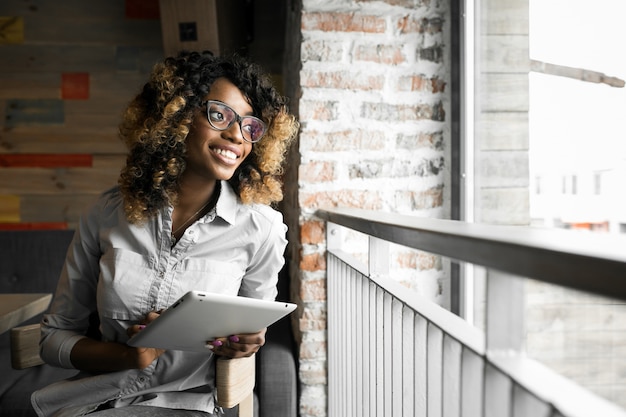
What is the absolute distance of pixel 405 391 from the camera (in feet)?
2.78

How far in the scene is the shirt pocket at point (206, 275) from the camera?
1267 mm

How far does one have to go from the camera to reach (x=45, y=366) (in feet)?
6.37

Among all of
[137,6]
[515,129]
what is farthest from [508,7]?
[137,6]

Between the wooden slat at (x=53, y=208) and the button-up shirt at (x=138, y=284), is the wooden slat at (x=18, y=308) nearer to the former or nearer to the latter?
Answer: the button-up shirt at (x=138, y=284)

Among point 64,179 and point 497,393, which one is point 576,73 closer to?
point 497,393

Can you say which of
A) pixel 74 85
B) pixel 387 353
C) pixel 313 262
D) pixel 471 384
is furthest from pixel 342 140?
pixel 74 85

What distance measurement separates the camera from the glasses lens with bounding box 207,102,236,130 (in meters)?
1.30

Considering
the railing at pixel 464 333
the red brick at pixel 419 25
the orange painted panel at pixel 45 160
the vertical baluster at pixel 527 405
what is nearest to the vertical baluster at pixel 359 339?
the railing at pixel 464 333

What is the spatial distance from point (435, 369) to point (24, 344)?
1.22m

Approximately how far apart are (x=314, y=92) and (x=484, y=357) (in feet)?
4.22

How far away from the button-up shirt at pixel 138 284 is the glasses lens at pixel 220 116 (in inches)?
6.8

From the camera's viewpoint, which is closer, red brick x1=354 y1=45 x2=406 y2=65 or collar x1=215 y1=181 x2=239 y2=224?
collar x1=215 y1=181 x2=239 y2=224

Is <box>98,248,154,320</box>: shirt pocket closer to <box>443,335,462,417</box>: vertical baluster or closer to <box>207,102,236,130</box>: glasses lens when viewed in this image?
<box>207,102,236,130</box>: glasses lens

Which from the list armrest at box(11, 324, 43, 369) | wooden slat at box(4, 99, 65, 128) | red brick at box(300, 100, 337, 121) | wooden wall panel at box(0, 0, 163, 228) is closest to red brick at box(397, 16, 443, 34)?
red brick at box(300, 100, 337, 121)
